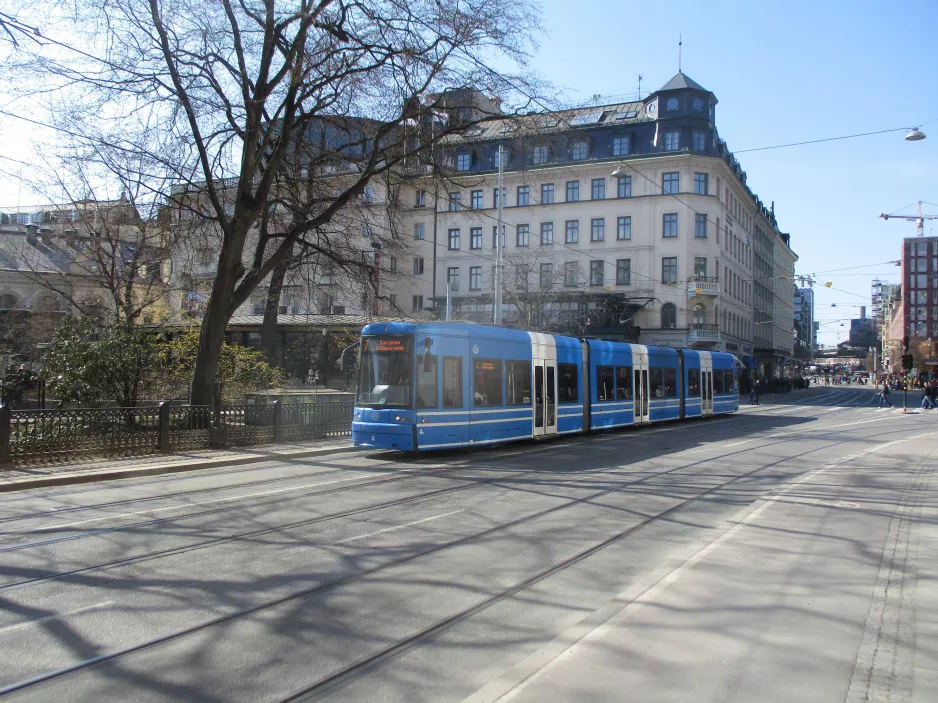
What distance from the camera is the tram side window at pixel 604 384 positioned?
22734 mm

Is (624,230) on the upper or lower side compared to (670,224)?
lower

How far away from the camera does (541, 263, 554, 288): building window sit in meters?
46.7

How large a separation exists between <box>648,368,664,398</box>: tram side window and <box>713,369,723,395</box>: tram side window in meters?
6.29

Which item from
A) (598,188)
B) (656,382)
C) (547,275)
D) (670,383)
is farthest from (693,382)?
(598,188)

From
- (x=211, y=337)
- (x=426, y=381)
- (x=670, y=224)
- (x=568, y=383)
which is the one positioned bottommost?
(x=568, y=383)

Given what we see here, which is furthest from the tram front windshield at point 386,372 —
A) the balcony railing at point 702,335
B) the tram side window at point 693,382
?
the balcony railing at point 702,335

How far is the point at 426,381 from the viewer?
52.0 ft

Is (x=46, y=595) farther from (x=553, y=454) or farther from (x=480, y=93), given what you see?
(x=480, y=93)

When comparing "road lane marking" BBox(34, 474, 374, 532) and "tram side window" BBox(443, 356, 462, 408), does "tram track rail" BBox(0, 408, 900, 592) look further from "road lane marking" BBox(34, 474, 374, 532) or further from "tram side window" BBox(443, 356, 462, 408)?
"tram side window" BBox(443, 356, 462, 408)

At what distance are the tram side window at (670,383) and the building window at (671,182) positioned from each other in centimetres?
3180

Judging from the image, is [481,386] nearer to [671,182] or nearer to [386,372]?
[386,372]

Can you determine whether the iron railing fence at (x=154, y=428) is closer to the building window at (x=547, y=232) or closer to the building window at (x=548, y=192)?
the building window at (x=547, y=232)

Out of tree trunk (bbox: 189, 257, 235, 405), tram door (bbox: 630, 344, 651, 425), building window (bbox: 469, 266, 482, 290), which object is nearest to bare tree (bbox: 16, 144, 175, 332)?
tree trunk (bbox: 189, 257, 235, 405)

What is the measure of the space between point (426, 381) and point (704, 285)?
44813mm
